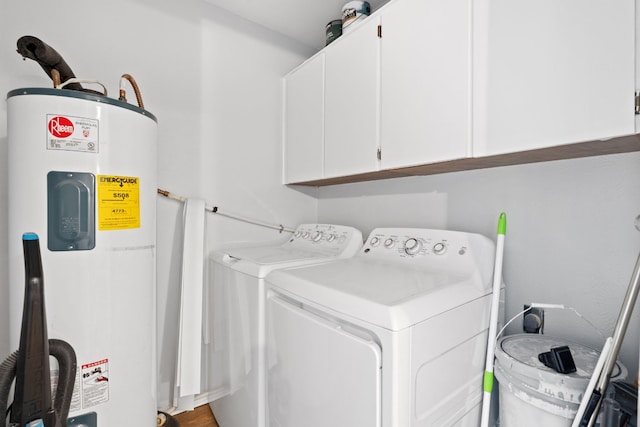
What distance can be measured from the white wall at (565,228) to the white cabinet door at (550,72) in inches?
13.8

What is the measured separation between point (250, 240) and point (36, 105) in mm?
1329

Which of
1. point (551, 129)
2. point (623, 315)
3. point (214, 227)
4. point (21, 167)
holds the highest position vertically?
point (551, 129)

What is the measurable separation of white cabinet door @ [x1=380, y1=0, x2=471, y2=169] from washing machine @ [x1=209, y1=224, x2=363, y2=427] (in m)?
0.62

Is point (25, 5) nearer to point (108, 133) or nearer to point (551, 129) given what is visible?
point (108, 133)

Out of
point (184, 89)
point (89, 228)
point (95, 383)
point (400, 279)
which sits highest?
point (184, 89)

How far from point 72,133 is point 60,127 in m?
0.04

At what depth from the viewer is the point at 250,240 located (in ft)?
6.98

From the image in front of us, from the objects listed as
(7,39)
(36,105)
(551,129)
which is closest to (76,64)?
(7,39)

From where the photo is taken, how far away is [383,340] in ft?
2.68

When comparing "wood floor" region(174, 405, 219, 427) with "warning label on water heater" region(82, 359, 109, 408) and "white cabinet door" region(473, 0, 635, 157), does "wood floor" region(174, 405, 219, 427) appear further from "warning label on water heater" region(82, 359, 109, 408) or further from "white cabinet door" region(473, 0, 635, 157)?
"white cabinet door" region(473, 0, 635, 157)

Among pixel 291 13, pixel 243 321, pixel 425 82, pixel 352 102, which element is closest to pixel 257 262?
pixel 243 321

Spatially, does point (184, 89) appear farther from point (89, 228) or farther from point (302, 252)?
point (302, 252)

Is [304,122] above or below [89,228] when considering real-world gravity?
above

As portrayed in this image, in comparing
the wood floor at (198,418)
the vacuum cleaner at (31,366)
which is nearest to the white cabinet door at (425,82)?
the vacuum cleaner at (31,366)
